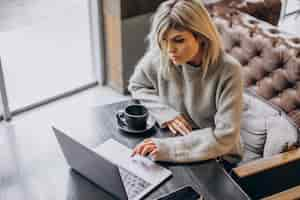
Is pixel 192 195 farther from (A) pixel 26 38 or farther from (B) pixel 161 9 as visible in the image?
(A) pixel 26 38

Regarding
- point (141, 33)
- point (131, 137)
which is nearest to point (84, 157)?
point (131, 137)

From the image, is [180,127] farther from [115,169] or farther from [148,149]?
[115,169]

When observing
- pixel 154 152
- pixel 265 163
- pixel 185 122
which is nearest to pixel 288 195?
pixel 265 163

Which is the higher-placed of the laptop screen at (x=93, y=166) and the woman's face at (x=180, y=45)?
the woman's face at (x=180, y=45)

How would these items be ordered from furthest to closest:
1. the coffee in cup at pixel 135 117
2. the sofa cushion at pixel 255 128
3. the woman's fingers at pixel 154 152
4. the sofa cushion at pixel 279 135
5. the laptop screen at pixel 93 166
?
the sofa cushion at pixel 255 128 < the sofa cushion at pixel 279 135 < the coffee in cup at pixel 135 117 < the woman's fingers at pixel 154 152 < the laptop screen at pixel 93 166

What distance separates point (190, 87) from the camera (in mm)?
1646

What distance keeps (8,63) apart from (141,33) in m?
1.02

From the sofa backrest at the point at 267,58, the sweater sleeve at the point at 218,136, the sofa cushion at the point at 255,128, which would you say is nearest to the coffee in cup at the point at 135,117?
the sweater sleeve at the point at 218,136

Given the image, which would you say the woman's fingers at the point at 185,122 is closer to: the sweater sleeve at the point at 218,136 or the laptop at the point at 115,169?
the sweater sleeve at the point at 218,136

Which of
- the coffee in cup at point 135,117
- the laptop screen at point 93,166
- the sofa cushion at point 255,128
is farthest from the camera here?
the sofa cushion at point 255,128

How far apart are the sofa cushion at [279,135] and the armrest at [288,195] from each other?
0.16m

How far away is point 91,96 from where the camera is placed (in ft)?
10.7

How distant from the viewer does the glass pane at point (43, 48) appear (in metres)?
3.16

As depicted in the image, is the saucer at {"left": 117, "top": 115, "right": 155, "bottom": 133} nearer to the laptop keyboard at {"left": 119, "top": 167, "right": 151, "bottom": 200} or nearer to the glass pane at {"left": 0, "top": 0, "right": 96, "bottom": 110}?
the laptop keyboard at {"left": 119, "top": 167, "right": 151, "bottom": 200}
